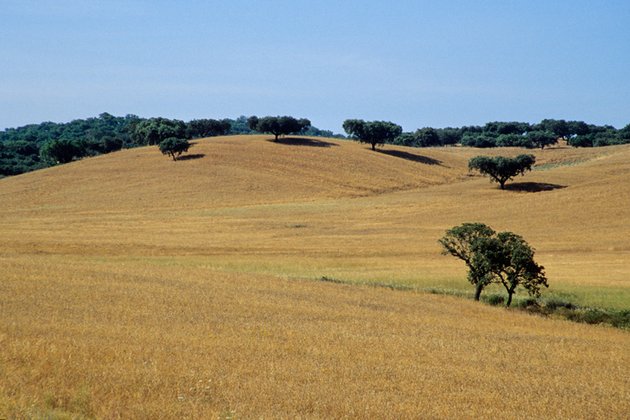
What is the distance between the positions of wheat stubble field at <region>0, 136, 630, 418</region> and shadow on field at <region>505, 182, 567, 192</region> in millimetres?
10789

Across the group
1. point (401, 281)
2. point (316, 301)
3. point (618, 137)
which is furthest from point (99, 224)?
point (618, 137)

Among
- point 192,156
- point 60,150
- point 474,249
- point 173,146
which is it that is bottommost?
point 474,249

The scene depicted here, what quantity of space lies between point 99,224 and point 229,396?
63.0 metres

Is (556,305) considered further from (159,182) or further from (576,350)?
(159,182)

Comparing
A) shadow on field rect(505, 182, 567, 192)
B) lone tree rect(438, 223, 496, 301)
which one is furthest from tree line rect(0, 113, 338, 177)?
lone tree rect(438, 223, 496, 301)

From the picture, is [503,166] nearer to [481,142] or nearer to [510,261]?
[510,261]

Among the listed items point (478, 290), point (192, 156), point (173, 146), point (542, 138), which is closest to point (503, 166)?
point (192, 156)

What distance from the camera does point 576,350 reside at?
21.4 meters

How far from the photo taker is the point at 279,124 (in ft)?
500

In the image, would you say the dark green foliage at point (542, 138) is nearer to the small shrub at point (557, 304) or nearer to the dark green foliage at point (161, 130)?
the dark green foliage at point (161, 130)

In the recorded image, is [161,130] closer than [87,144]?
Yes

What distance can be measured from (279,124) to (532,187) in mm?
67653

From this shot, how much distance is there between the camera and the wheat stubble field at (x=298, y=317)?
12742mm

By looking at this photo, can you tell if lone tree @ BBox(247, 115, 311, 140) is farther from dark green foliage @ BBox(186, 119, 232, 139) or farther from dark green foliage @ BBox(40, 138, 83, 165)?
dark green foliage @ BBox(40, 138, 83, 165)
